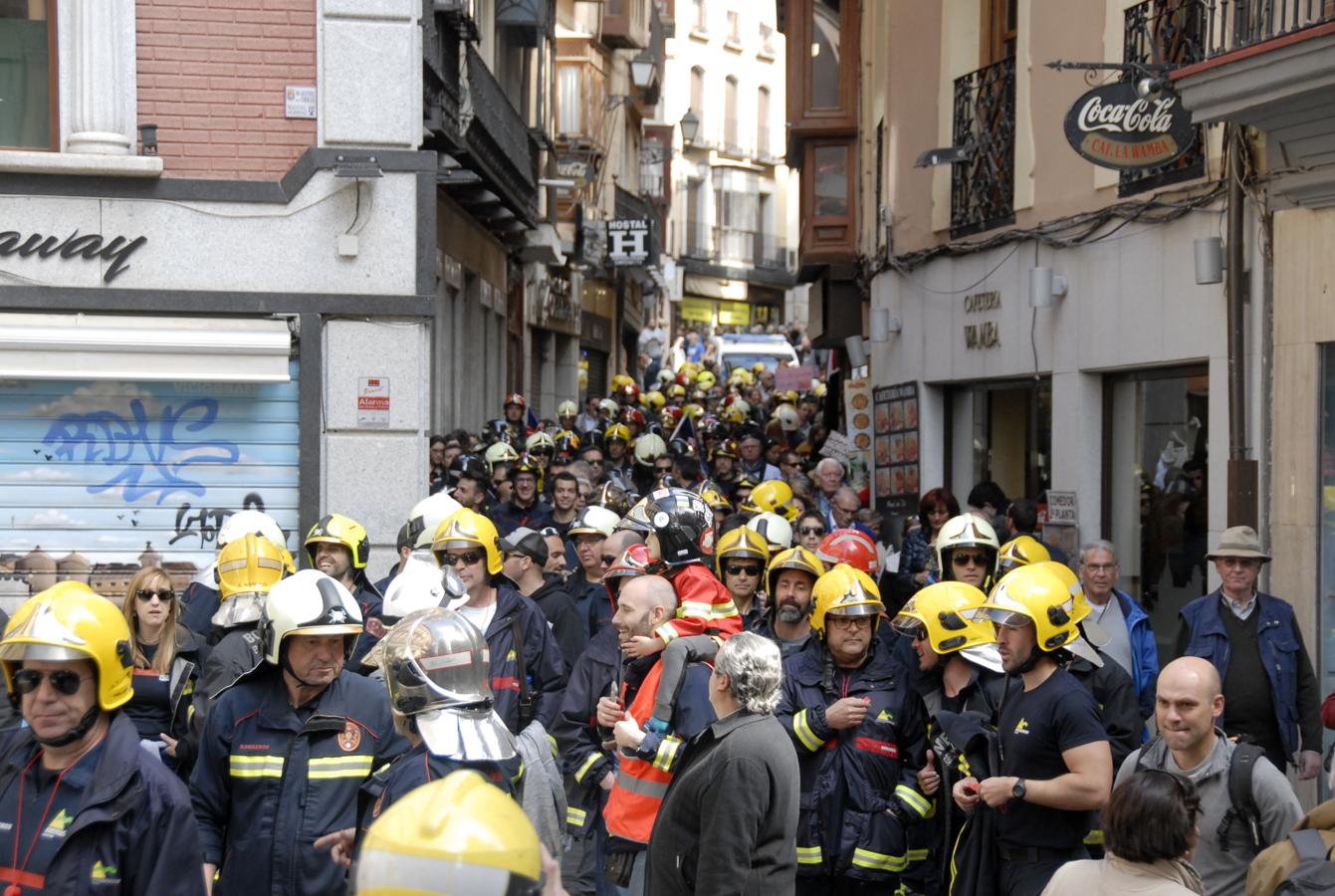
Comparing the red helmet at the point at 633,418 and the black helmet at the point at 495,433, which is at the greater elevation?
the red helmet at the point at 633,418

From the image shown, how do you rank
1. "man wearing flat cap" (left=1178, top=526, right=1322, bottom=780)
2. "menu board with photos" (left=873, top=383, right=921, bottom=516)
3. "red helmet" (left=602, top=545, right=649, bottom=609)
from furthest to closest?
"menu board with photos" (left=873, top=383, right=921, bottom=516), "man wearing flat cap" (left=1178, top=526, right=1322, bottom=780), "red helmet" (left=602, top=545, right=649, bottom=609)

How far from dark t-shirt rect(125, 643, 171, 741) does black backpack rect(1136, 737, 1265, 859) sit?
386 centimetres

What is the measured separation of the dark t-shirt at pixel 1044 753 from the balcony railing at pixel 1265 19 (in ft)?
17.3

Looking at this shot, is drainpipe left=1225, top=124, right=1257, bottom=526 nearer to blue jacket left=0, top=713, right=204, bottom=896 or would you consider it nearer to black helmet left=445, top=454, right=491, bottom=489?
black helmet left=445, top=454, right=491, bottom=489

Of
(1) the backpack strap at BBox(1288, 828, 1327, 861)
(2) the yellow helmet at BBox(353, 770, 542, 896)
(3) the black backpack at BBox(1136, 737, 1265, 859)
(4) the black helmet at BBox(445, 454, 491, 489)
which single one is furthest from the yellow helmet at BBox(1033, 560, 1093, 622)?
(4) the black helmet at BBox(445, 454, 491, 489)

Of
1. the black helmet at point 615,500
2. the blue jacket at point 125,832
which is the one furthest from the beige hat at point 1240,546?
the blue jacket at point 125,832

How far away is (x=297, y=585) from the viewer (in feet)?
18.7

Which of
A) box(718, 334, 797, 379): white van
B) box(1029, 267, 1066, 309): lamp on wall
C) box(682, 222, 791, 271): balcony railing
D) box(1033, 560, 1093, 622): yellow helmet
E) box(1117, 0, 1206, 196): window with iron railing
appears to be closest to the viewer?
box(1033, 560, 1093, 622): yellow helmet

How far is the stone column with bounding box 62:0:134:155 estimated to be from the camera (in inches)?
503

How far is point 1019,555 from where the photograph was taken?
9.12 metres

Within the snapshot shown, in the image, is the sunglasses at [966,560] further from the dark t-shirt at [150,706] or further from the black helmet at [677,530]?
the dark t-shirt at [150,706]

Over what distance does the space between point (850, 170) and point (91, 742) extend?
65.7 feet

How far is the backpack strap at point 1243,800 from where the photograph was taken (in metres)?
5.59

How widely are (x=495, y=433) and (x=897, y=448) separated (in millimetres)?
4476
